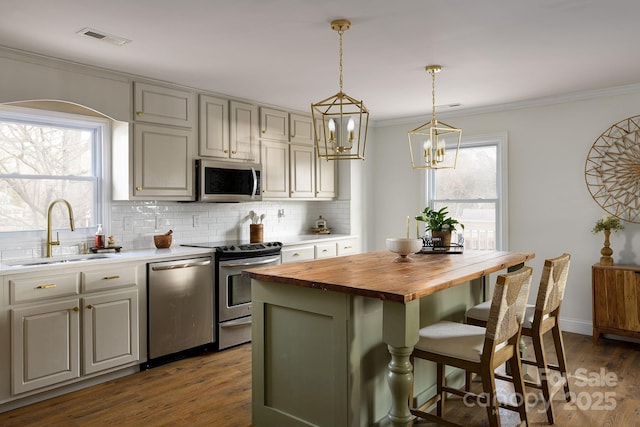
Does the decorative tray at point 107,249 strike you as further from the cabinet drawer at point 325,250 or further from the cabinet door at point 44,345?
the cabinet drawer at point 325,250

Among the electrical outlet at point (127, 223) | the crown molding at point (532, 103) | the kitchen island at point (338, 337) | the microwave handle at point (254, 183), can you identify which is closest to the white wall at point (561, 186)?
the crown molding at point (532, 103)

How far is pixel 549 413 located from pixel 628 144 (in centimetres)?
291

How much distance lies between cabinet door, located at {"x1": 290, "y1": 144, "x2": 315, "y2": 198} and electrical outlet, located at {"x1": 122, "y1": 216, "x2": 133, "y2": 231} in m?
1.83

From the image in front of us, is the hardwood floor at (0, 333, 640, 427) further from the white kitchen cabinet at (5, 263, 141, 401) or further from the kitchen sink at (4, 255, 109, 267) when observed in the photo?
the kitchen sink at (4, 255, 109, 267)

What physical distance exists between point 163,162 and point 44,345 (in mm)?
1715

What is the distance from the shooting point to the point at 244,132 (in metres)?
4.80

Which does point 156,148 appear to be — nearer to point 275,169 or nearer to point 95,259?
point 95,259

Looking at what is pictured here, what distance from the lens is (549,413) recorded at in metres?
2.77

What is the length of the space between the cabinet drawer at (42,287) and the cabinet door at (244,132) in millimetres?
1959

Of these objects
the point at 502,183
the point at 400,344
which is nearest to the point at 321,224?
the point at 502,183

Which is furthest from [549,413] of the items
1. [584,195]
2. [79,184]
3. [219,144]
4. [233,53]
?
[79,184]

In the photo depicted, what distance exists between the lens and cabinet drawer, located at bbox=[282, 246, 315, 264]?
4.80 metres

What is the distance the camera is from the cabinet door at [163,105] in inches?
155

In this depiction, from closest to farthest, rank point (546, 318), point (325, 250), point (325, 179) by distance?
point (546, 318)
point (325, 250)
point (325, 179)
